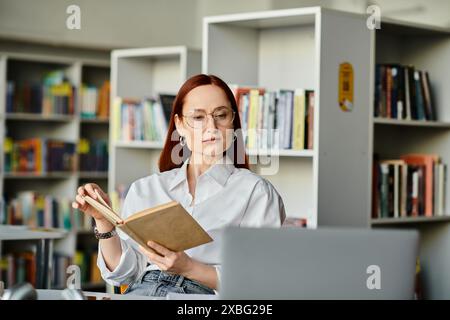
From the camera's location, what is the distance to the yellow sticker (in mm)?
3871

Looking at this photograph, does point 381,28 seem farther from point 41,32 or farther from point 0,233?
point 41,32

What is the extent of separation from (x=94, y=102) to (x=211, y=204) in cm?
425

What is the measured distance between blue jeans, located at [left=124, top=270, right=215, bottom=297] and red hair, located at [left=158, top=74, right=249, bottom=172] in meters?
0.45

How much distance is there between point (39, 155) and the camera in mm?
6363

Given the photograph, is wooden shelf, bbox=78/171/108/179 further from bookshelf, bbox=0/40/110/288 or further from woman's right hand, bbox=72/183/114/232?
woman's right hand, bbox=72/183/114/232

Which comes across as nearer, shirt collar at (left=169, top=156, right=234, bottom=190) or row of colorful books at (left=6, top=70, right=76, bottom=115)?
shirt collar at (left=169, top=156, right=234, bottom=190)

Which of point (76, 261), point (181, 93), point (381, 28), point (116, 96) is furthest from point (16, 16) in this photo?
point (181, 93)

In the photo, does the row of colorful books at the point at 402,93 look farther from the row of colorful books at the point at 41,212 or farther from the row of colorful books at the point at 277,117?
the row of colorful books at the point at 41,212

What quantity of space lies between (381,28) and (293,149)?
0.90 metres

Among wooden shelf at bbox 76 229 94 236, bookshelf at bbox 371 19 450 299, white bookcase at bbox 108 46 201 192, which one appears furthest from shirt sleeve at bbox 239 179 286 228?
wooden shelf at bbox 76 229 94 236

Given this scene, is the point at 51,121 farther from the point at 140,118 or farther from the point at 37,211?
the point at 140,118

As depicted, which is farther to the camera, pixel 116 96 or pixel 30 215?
pixel 30 215
